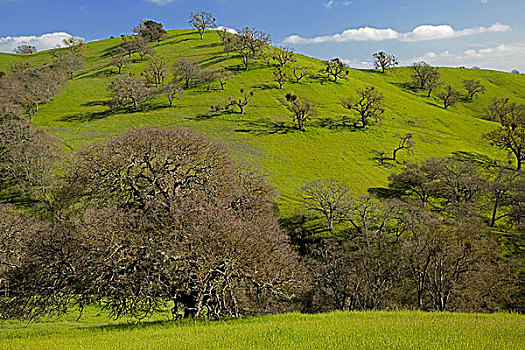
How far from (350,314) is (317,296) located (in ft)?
60.1

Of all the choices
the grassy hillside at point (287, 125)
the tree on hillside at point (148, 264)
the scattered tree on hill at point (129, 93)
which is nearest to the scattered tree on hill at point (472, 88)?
the grassy hillside at point (287, 125)

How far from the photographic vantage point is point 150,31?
168750 mm

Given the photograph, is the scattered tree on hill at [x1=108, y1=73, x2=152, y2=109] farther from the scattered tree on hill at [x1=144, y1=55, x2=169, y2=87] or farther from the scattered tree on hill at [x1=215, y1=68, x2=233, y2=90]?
the scattered tree on hill at [x1=215, y1=68, x2=233, y2=90]

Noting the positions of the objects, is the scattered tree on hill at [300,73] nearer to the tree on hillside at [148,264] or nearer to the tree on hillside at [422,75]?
the tree on hillside at [422,75]

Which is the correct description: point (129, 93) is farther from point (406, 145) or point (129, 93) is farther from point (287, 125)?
point (406, 145)

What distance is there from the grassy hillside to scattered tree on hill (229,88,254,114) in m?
2.21

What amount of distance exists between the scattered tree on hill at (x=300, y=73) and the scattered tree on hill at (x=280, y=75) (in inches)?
158

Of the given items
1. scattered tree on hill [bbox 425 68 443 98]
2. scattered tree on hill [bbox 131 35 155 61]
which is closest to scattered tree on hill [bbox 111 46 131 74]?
scattered tree on hill [bbox 131 35 155 61]

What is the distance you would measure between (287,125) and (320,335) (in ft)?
276

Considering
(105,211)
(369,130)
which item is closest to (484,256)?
(105,211)

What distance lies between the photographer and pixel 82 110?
333ft

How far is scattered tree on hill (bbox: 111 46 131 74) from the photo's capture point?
136 meters

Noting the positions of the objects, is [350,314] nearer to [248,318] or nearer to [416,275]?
[248,318]

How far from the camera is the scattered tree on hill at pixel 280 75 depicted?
11873 cm
